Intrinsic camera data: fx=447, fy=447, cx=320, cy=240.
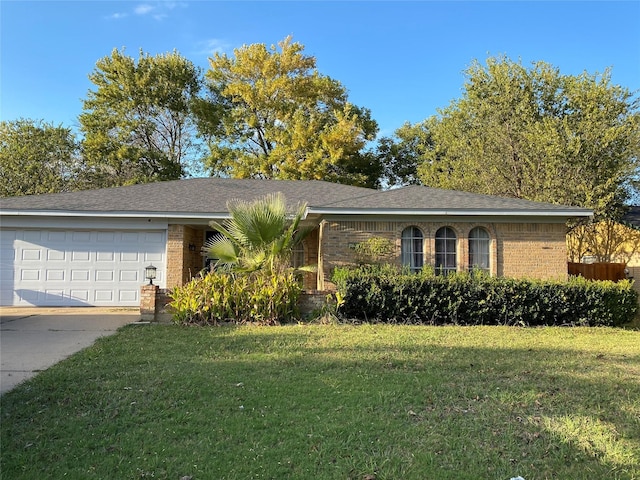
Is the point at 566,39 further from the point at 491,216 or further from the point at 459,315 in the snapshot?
the point at 459,315

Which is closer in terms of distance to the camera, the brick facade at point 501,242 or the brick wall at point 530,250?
the brick facade at point 501,242

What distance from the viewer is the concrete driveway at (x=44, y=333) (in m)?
6.02

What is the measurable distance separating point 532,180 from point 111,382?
59.1ft

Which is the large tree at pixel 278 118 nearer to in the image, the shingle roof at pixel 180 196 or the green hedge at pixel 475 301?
the shingle roof at pixel 180 196

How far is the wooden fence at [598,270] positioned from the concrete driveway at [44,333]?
14.9 m

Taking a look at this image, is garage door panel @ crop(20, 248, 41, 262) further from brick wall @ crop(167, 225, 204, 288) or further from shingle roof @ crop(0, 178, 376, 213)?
brick wall @ crop(167, 225, 204, 288)

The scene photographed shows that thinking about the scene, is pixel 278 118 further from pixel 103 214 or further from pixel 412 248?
pixel 412 248

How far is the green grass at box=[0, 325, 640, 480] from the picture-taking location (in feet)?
10.8

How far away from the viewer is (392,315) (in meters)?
9.98

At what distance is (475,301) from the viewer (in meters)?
10.0

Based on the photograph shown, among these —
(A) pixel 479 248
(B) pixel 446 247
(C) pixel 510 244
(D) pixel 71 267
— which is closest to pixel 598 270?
(C) pixel 510 244

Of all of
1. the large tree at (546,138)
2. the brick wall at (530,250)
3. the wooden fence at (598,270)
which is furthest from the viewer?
the large tree at (546,138)

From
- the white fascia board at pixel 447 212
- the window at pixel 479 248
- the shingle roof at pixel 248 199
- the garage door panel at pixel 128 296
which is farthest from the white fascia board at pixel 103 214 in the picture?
the window at pixel 479 248

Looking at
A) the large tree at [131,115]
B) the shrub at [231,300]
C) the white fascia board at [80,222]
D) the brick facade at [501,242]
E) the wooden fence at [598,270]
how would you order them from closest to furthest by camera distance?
the shrub at [231,300], the brick facade at [501,242], the white fascia board at [80,222], the wooden fence at [598,270], the large tree at [131,115]
